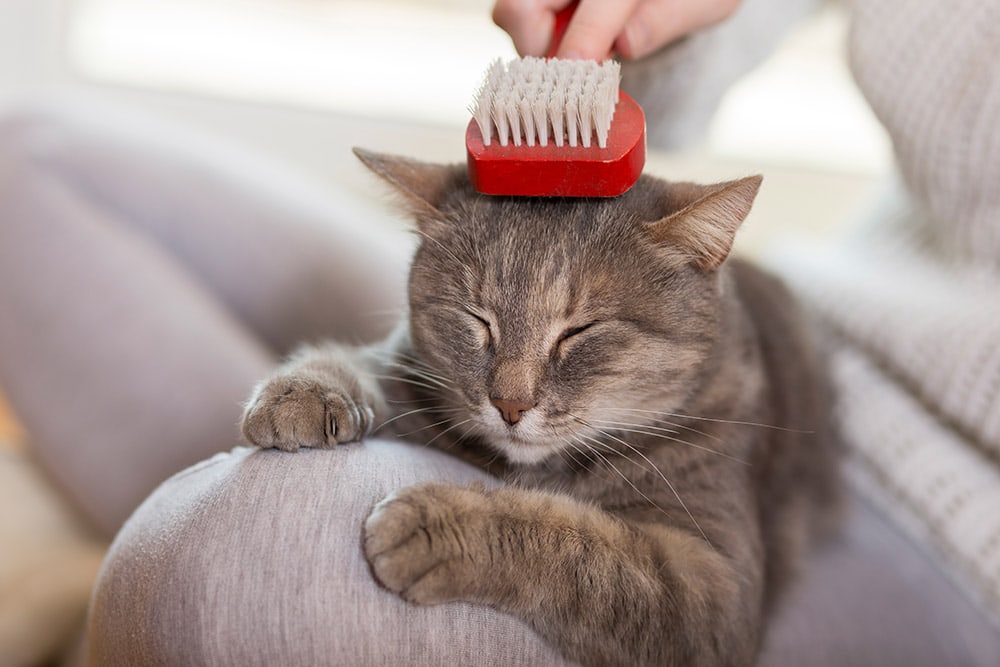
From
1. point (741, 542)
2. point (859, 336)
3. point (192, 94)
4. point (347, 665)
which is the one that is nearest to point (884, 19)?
point (859, 336)

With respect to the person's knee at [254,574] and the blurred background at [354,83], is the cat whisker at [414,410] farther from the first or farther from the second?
the blurred background at [354,83]

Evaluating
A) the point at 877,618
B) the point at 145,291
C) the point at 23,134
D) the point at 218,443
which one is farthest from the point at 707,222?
the point at 23,134

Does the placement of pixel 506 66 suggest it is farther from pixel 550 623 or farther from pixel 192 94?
pixel 192 94

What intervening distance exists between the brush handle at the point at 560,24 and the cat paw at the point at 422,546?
610 mm

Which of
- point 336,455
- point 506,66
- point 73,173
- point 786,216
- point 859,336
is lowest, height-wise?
point 786,216

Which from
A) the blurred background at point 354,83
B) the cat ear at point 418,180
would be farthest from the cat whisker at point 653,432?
the blurred background at point 354,83

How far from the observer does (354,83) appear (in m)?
2.87

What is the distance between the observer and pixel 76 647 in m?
1.32

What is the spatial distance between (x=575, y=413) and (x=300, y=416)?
315 millimetres

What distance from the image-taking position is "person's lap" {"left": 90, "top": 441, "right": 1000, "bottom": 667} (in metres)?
0.73

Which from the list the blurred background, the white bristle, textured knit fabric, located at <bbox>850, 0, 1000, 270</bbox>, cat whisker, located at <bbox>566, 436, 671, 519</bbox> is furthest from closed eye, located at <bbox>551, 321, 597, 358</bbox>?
the blurred background

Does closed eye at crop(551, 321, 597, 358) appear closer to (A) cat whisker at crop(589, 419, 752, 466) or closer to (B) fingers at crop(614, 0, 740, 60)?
(A) cat whisker at crop(589, 419, 752, 466)

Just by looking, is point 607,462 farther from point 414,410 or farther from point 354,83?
point 354,83

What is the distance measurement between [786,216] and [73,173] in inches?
85.1
